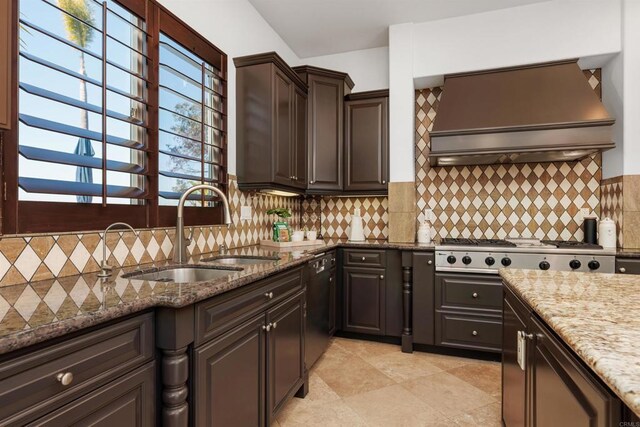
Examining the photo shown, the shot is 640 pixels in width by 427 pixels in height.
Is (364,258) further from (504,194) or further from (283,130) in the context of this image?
(504,194)

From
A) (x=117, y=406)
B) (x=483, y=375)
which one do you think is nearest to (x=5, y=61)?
(x=117, y=406)

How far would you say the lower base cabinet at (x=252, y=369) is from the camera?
1.29 m

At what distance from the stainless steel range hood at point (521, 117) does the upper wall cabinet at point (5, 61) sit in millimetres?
2852

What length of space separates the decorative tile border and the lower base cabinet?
2.79 metres

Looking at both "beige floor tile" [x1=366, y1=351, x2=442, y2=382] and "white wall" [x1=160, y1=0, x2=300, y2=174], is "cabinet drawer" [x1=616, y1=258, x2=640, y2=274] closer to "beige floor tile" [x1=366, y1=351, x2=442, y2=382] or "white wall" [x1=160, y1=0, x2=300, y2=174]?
"beige floor tile" [x1=366, y1=351, x2=442, y2=382]

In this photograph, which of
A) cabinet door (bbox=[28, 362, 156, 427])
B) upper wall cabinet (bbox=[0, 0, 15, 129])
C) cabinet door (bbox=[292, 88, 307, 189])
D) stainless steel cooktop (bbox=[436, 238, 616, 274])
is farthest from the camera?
cabinet door (bbox=[292, 88, 307, 189])

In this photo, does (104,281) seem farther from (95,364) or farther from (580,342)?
(580,342)

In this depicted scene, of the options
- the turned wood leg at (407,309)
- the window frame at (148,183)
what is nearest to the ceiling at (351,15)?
the window frame at (148,183)

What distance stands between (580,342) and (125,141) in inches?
80.3

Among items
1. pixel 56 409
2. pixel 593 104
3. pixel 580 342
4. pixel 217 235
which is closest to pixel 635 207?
pixel 593 104

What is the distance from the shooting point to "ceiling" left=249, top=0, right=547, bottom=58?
3.04 metres

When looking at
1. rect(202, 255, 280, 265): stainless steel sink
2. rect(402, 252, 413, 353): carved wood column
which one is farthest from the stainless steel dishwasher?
rect(402, 252, 413, 353): carved wood column

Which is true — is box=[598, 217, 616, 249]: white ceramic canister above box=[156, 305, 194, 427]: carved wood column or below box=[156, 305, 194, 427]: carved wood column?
above

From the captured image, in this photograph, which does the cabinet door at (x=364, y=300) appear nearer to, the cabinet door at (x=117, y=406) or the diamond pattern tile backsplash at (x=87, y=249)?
the diamond pattern tile backsplash at (x=87, y=249)
